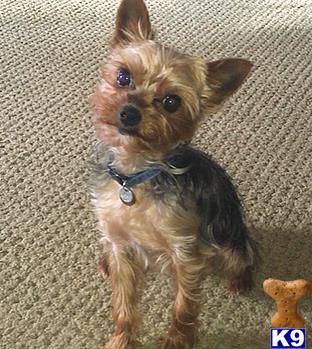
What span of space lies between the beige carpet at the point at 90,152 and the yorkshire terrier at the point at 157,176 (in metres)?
0.12

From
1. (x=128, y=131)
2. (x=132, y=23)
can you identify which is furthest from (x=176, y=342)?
(x=132, y=23)

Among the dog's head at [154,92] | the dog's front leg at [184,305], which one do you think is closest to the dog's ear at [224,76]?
the dog's head at [154,92]

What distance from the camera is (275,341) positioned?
4.11ft

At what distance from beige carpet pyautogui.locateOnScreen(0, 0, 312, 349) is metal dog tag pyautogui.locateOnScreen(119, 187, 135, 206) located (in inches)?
12.8

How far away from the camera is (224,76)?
120 centimetres

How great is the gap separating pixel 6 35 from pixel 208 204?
1430 mm

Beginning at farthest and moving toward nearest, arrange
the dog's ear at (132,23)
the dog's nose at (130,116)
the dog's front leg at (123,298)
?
the dog's front leg at (123,298) < the dog's ear at (132,23) < the dog's nose at (130,116)

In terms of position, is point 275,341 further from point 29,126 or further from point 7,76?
point 7,76

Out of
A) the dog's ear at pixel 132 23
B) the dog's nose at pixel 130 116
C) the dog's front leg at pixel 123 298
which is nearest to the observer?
the dog's nose at pixel 130 116

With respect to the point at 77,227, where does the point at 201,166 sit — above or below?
above

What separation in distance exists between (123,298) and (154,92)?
1.50 feet

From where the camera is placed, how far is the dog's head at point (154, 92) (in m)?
1.13

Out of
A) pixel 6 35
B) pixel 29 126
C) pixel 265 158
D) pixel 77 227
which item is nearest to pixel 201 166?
pixel 77 227

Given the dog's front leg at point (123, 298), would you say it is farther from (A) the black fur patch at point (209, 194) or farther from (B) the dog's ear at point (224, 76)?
(B) the dog's ear at point (224, 76)
